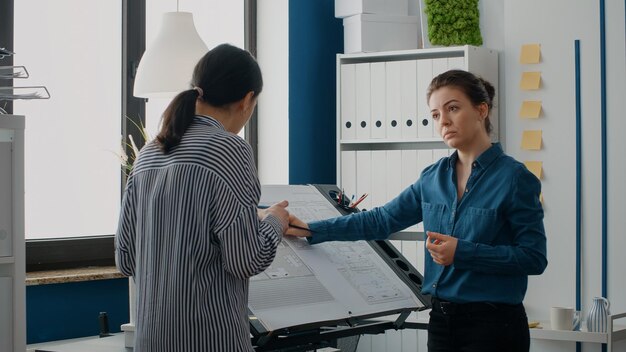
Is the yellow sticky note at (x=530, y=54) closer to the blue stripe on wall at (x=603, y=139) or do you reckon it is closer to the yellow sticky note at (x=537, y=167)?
the blue stripe on wall at (x=603, y=139)

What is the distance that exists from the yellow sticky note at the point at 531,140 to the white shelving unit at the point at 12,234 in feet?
7.55

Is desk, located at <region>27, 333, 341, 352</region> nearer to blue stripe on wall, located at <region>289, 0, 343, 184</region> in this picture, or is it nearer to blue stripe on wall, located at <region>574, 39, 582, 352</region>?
blue stripe on wall, located at <region>289, 0, 343, 184</region>

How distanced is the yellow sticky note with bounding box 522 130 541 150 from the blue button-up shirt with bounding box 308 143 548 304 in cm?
167

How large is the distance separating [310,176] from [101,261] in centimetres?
122

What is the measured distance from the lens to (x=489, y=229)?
214 centimetres

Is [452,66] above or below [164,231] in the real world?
above

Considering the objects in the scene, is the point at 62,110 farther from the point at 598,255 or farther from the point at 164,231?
the point at 598,255

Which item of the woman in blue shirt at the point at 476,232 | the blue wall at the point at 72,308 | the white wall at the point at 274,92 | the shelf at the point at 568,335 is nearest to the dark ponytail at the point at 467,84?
the woman in blue shirt at the point at 476,232

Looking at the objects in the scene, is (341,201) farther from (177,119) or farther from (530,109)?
(530,109)

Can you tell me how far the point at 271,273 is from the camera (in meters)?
2.38

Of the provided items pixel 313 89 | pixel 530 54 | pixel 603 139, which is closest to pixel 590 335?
pixel 603 139

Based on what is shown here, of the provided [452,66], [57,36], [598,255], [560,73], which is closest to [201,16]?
[57,36]

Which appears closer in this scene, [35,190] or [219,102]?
[219,102]

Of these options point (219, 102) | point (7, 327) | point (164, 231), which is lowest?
point (7, 327)
